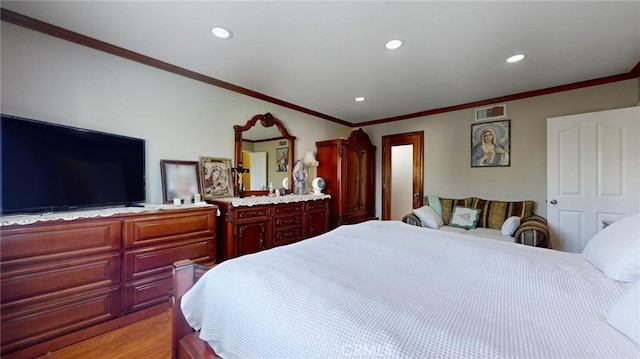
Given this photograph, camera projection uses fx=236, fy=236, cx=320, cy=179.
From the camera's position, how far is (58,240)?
1603 millimetres

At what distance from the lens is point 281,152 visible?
3695 millimetres

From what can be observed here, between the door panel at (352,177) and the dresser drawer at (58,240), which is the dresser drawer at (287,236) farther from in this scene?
the dresser drawer at (58,240)

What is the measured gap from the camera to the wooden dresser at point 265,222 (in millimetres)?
2609

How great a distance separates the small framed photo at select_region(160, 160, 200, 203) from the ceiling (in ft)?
3.48

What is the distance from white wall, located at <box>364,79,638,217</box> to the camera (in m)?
2.91

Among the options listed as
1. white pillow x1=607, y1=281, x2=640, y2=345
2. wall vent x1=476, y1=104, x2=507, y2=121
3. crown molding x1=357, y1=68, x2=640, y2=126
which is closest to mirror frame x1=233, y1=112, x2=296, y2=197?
crown molding x1=357, y1=68, x2=640, y2=126

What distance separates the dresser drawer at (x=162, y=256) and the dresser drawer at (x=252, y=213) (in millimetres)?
384

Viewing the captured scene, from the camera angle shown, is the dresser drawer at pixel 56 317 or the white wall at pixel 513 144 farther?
the white wall at pixel 513 144

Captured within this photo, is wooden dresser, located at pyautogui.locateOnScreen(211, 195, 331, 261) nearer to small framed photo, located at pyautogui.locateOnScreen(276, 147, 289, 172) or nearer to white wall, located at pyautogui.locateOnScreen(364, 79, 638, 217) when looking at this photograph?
small framed photo, located at pyautogui.locateOnScreen(276, 147, 289, 172)

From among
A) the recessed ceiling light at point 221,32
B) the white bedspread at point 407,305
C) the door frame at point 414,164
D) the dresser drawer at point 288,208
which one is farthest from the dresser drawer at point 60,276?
the door frame at point 414,164

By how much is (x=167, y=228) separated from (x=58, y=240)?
65 cm

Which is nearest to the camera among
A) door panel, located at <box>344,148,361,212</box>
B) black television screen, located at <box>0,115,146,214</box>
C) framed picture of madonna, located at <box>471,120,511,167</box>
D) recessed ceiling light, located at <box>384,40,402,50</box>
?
black television screen, located at <box>0,115,146,214</box>

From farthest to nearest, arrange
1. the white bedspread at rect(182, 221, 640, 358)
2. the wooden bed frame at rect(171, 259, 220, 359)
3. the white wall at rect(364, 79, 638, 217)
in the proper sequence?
1. the white wall at rect(364, 79, 638, 217)
2. the wooden bed frame at rect(171, 259, 220, 359)
3. the white bedspread at rect(182, 221, 640, 358)

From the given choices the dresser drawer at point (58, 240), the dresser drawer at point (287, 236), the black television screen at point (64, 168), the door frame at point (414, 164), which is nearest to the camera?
the dresser drawer at point (58, 240)
